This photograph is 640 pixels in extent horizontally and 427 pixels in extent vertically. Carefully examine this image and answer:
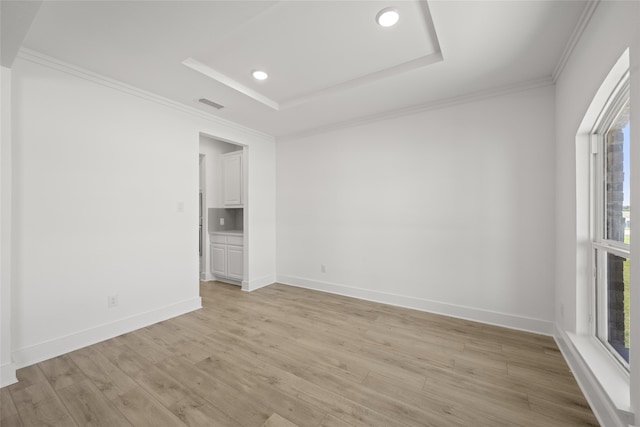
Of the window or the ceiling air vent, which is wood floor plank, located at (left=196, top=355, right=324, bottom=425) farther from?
the ceiling air vent

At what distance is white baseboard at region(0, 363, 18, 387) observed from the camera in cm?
184

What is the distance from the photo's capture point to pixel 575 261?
2.04 meters

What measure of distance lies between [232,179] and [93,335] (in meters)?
2.90

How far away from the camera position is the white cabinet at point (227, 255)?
172 inches

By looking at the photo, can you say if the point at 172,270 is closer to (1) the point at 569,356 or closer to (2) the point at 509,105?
(1) the point at 569,356

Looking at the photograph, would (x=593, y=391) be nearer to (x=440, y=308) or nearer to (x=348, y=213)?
(x=440, y=308)

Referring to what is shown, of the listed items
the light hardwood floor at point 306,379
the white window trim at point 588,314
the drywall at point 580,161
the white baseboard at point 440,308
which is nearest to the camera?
the drywall at point 580,161

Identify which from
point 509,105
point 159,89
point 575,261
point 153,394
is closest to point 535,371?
point 575,261

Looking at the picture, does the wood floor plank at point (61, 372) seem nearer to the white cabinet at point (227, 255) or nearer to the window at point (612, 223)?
the white cabinet at point (227, 255)

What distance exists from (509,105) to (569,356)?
2.45 meters

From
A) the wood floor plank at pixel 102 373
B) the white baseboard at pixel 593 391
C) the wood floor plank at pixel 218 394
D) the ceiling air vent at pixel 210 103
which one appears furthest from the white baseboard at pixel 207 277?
the white baseboard at pixel 593 391

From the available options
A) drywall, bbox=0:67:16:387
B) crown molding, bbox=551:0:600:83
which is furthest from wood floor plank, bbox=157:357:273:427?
crown molding, bbox=551:0:600:83

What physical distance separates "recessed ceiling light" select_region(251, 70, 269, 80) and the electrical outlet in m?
2.70

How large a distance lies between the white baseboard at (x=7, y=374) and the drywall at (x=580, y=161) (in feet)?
12.6
